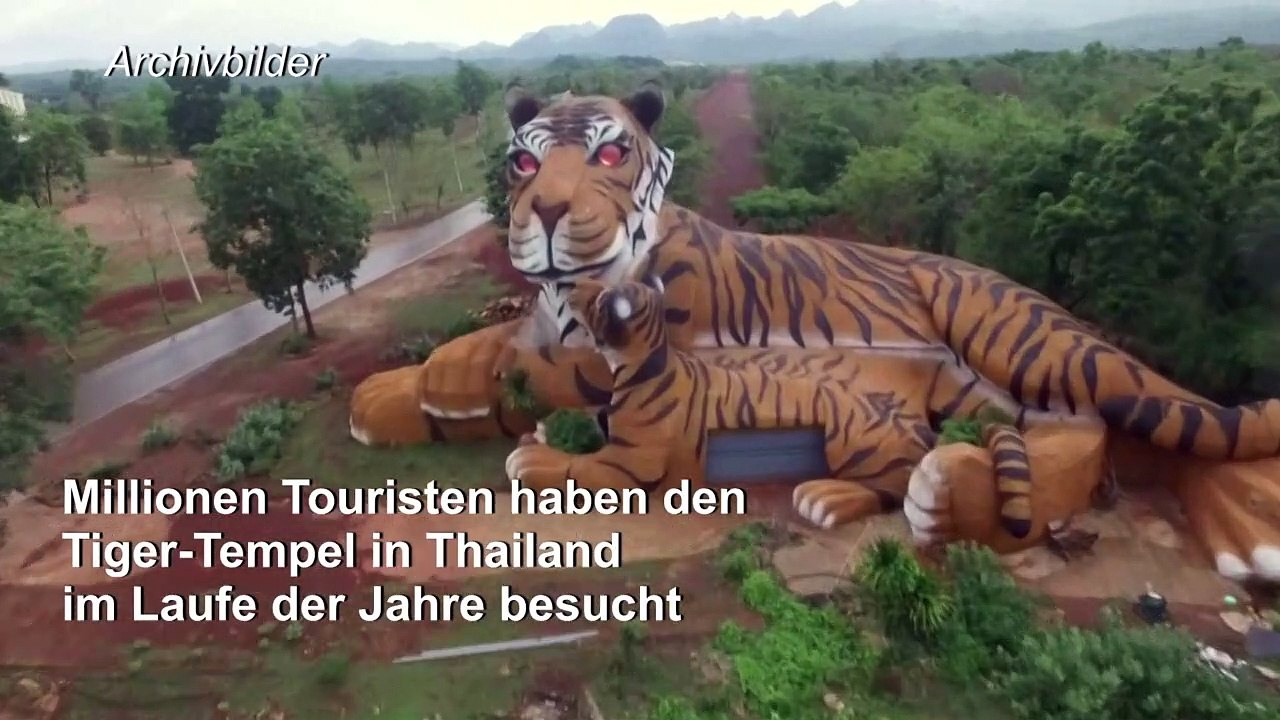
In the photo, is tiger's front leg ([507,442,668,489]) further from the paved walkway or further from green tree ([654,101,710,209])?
green tree ([654,101,710,209])

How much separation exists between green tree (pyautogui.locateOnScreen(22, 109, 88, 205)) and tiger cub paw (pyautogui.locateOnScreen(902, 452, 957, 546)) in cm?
2327

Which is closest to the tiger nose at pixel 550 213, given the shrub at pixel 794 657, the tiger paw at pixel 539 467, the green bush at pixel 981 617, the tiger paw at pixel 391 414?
the tiger paw at pixel 539 467

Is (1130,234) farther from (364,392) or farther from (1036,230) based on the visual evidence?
(364,392)

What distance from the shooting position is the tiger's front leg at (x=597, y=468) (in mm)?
10836

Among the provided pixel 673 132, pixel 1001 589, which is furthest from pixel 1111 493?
pixel 673 132

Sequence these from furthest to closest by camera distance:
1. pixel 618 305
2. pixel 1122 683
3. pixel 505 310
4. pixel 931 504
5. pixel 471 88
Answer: pixel 471 88
pixel 505 310
pixel 618 305
pixel 931 504
pixel 1122 683

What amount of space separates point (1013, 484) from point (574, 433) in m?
4.95

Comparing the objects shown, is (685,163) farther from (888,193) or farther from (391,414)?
(391,414)

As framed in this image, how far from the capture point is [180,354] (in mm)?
17875

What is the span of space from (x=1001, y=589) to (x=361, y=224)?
41.8ft

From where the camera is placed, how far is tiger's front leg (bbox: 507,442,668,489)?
1084 cm

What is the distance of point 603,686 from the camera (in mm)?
8172

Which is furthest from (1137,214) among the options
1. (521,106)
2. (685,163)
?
(685,163)

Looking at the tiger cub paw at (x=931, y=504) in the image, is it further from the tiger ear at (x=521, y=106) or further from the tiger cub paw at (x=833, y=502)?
the tiger ear at (x=521, y=106)
